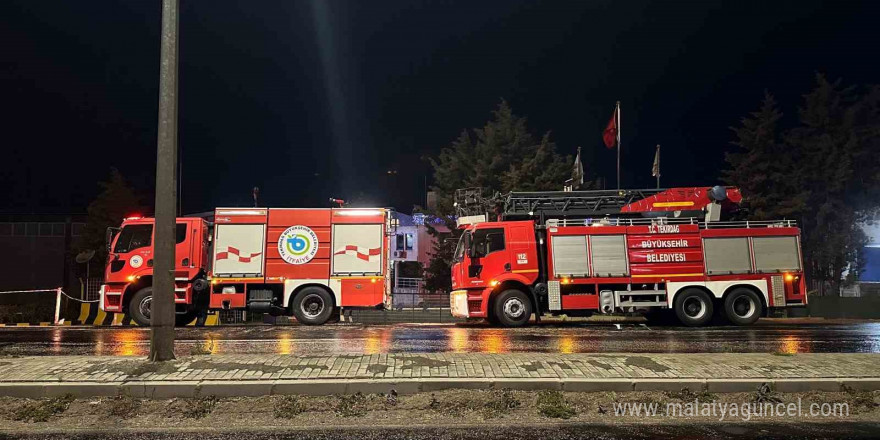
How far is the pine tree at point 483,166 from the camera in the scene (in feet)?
130

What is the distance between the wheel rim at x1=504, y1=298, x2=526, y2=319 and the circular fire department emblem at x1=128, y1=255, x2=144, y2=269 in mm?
10065

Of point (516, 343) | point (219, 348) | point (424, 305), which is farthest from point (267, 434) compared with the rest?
point (424, 305)

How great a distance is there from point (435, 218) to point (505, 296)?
25.9m

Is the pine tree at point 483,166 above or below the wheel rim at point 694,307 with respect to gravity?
above

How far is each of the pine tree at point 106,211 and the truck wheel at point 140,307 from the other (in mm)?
21302

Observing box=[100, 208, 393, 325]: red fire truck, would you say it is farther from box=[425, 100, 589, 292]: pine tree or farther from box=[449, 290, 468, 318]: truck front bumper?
box=[425, 100, 589, 292]: pine tree

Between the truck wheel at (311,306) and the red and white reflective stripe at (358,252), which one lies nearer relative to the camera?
the truck wheel at (311,306)

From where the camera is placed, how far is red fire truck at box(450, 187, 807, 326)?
18000 mm


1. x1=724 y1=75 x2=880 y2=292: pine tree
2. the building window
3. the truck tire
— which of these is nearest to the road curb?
the truck tire

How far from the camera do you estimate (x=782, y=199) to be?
37.9 meters

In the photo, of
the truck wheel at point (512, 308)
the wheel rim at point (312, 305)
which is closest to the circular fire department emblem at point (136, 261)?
the wheel rim at point (312, 305)

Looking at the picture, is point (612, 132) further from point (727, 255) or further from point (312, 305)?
point (312, 305)

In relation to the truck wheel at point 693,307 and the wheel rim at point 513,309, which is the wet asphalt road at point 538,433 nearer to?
the wheel rim at point 513,309

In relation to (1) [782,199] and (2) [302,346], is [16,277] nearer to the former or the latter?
(2) [302,346]
